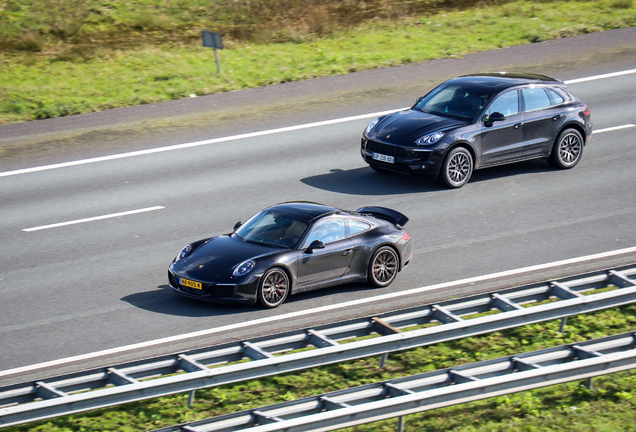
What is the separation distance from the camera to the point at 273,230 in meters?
12.2

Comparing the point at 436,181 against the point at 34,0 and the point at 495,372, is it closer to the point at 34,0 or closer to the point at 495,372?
the point at 495,372

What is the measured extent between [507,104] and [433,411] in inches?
385

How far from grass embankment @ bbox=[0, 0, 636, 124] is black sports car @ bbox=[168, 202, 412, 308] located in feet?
34.2

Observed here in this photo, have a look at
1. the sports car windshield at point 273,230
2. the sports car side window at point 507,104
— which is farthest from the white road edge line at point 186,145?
the sports car windshield at point 273,230

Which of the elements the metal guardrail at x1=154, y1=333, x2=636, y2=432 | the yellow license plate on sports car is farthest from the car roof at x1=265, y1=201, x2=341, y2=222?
the metal guardrail at x1=154, y1=333, x2=636, y2=432

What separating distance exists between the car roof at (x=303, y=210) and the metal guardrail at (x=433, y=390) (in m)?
4.58

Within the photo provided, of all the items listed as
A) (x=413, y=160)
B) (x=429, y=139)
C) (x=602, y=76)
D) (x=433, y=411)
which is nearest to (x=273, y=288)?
(x=433, y=411)

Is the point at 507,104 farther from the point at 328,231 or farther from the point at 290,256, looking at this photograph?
the point at 290,256

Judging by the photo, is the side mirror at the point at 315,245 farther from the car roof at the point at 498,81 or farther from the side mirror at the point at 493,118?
the car roof at the point at 498,81

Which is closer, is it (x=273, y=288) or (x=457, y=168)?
(x=273, y=288)

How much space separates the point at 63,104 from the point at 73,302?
35.0ft

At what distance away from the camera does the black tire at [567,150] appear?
17.6 meters

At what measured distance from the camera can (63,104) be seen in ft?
69.2

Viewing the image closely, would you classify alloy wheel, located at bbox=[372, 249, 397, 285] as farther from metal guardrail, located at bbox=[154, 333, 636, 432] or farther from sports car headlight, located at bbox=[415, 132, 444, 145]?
sports car headlight, located at bbox=[415, 132, 444, 145]
